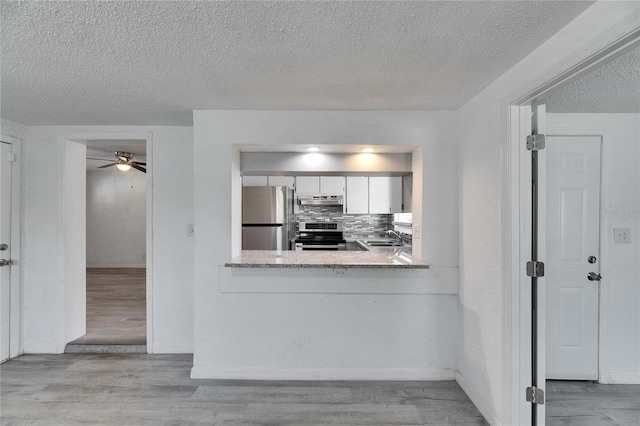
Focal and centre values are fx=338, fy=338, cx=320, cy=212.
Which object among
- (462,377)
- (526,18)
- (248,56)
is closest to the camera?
(526,18)

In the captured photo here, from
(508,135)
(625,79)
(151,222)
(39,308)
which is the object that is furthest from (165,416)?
(625,79)

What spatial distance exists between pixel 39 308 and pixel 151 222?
1.37 metres

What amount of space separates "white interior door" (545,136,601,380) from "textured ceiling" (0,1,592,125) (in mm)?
1034

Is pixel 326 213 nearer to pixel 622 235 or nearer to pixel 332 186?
pixel 332 186

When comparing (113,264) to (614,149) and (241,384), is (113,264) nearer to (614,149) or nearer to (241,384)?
(241,384)

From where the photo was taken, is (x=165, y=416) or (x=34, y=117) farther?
(x=34, y=117)

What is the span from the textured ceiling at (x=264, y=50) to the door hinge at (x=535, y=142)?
17.0 inches

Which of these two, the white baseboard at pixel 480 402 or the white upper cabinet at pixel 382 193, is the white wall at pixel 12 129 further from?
the white baseboard at pixel 480 402

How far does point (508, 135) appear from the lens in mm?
2000

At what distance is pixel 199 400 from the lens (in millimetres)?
2455

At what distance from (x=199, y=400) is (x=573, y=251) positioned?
123 inches

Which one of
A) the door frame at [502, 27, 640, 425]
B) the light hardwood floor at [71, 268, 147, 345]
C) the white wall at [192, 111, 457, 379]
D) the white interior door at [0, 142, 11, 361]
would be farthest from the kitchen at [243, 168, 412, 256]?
the white interior door at [0, 142, 11, 361]

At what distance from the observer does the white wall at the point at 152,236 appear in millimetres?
3256

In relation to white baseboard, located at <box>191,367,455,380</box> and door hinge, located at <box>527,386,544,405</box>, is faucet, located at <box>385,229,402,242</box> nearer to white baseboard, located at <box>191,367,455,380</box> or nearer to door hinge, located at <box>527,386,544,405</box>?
white baseboard, located at <box>191,367,455,380</box>
